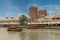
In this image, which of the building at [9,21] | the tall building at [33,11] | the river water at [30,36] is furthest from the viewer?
the tall building at [33,11]

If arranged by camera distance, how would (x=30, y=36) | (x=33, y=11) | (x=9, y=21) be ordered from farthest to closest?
1. (x=33, y=11)
2. (x=9, y=21)
3. (x=30, y=36)

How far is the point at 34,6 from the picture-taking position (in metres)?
39.8

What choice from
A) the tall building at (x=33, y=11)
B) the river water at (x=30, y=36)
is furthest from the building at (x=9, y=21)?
the river water at (x=30, y=36)

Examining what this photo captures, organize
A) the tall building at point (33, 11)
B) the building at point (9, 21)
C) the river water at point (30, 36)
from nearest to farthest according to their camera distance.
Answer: the river water at point (30, 36) < the building at point (9, 21) < the tall building at point (33, 11)

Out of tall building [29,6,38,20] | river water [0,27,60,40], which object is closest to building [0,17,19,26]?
tall building [29,6,38,20]

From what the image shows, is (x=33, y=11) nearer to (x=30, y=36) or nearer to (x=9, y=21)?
(x=9, y=21)

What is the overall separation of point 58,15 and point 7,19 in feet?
33.0

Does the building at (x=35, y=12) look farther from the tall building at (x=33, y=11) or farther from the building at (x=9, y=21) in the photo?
the building at (x=9, y=21)

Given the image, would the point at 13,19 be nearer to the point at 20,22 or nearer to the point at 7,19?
the point at 7,19

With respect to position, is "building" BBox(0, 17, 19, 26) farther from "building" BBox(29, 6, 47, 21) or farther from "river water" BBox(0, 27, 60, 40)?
"river water" BBox(0, 27, 60, 40)

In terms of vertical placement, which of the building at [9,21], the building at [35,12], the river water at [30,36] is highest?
the building at [35,12]

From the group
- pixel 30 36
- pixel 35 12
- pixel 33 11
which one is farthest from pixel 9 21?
pixel 30 36

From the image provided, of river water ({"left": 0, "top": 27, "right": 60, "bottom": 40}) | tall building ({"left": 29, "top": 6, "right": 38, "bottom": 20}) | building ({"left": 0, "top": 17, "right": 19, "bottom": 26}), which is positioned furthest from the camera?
tall building ({"left": 29, "top": 6, "right": 38, "bottom": 20})

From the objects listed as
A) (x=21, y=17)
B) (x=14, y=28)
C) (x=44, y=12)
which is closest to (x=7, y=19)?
(x=21, y=17)
